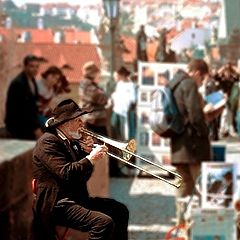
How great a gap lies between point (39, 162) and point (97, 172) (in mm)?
4454

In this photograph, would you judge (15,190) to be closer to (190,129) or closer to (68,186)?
(190,129)

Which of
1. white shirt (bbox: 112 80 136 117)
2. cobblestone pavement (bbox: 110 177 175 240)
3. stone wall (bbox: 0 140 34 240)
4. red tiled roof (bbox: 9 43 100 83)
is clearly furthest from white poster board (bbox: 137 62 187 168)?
red tiled roof (bbox: 9 43 100 83)

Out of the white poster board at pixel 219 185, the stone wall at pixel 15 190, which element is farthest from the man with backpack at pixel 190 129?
the stone wall at pixel 15 190

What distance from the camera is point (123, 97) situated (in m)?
14.1

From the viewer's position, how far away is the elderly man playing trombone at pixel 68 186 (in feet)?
13.4

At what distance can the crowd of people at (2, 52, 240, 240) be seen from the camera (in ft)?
13.4

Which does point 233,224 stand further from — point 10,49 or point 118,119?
point 118,119

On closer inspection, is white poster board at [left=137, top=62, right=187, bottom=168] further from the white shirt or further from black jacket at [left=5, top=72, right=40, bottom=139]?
black jacket at [left=5, top=72, right=40, bottom=139]

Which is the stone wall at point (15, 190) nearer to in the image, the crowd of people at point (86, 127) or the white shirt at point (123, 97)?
the crowd of people at point (86, 127)

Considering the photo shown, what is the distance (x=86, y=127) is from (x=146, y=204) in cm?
288

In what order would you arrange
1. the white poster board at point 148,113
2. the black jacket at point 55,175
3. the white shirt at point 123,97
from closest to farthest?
the black jacket at point 55,175 < the white poster board at point 148,113 < the white shirt at point 123,97

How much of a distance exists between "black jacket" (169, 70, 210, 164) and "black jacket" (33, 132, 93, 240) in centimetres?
381

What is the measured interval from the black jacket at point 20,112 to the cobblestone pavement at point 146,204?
4.19 feet

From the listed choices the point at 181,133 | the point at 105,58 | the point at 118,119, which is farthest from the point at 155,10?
the point at 181,133
